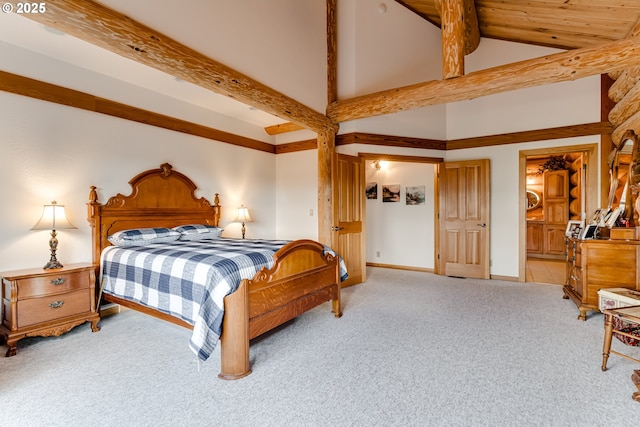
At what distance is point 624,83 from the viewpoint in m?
3.69

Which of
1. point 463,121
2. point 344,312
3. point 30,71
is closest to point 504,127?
point 463,121

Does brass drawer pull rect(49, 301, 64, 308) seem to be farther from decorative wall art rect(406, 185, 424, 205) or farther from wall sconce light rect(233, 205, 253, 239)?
decorative wall art rect(406, 185, 424, 205)

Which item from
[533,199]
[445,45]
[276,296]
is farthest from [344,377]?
[533,199]

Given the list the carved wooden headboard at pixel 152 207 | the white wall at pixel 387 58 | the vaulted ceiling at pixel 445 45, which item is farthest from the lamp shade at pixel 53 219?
the white wall at pixel 387 58

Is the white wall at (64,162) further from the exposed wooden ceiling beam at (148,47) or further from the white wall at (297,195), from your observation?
the white wall at (297,195)

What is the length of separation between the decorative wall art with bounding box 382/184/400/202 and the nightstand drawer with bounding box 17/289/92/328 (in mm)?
5009

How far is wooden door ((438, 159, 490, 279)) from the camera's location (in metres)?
5.02

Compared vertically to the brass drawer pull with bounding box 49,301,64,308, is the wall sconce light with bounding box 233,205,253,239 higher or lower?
higher

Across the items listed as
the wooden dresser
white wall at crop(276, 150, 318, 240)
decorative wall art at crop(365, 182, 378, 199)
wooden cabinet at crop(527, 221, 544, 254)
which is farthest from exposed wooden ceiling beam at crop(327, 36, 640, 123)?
wooden cabinet at crop(527, 221, 544, 254)

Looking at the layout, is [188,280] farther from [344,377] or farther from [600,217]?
[600,217]

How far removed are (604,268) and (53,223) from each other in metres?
5.41

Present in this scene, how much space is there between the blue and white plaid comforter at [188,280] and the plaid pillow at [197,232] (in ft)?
2.32

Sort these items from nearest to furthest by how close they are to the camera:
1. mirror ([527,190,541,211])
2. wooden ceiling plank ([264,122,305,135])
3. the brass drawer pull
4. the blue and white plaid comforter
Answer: the blue and white plaid comforter
the brass drawer pull
wooden ceiling plank ([264,122,305,135])
mirror ([527,190,541,211])

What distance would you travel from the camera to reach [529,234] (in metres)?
7.16
